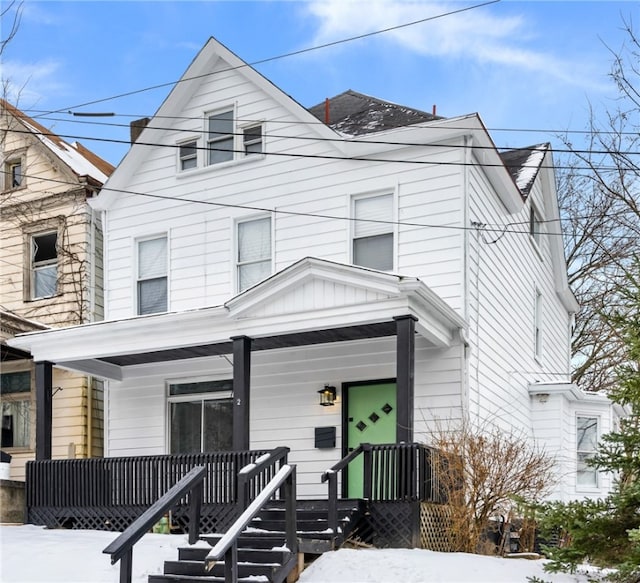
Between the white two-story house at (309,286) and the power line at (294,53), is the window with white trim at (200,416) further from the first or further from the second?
the power line at (294,53)

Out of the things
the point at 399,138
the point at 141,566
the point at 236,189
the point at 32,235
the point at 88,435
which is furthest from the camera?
the point at 32,235

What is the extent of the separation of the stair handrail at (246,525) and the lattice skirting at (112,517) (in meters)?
2.89

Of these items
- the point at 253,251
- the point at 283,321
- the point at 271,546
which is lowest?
the point at 271,546

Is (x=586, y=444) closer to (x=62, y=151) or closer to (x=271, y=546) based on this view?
(x=271, y=546)

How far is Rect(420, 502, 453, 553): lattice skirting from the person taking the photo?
10523 millimetres

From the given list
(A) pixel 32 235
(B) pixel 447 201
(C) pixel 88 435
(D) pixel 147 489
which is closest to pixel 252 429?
(D) pixel 147 489

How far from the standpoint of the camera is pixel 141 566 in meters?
9.35

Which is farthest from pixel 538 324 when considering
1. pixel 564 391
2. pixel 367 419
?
pixel 367 419

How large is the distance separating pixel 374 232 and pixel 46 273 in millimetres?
7167

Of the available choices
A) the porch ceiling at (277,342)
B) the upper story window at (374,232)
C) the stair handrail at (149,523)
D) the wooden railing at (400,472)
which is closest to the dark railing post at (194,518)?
the stair handrail at (149,523)

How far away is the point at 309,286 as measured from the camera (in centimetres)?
1191

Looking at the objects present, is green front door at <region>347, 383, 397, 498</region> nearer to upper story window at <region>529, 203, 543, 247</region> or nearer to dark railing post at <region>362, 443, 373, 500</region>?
dark railing post at <region>362, 443, 373, 500</region>

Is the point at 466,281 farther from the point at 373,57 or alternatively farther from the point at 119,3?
the point at 119,3

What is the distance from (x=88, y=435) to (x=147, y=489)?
12.2 feet
